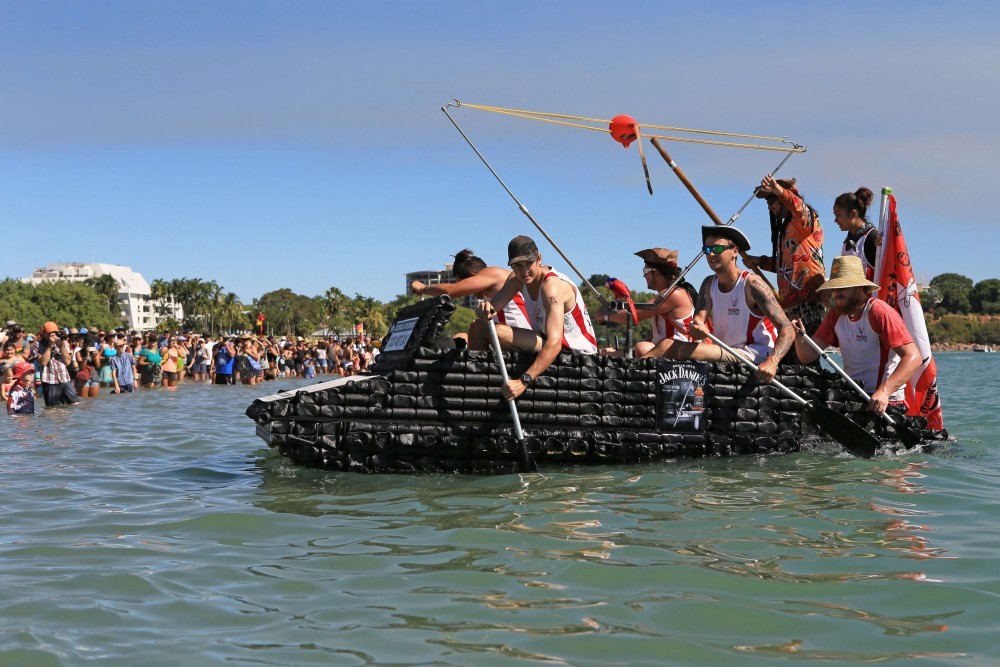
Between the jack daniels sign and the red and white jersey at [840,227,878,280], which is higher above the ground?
the red and white jersey at [840,227,878,280]

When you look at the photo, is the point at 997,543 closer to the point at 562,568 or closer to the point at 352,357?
the point at 562,568

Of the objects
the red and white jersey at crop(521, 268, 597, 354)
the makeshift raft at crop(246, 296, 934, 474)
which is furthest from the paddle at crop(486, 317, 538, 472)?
the red and white jersey at crop(521, 268, 597, 354)

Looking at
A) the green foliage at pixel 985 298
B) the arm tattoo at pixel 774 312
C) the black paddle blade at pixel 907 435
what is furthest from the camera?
the green foliage at pixel 985 298

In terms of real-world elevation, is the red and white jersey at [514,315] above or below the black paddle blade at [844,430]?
above

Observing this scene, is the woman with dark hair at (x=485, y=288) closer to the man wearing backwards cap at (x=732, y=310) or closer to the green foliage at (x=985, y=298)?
the man wearing backwards cap at (x=732, y=310)

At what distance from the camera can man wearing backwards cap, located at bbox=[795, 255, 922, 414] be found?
7.82 metres

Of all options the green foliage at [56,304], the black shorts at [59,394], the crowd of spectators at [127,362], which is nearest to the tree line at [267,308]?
the green foliage at [56,304]

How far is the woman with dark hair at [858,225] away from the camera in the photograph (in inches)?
352

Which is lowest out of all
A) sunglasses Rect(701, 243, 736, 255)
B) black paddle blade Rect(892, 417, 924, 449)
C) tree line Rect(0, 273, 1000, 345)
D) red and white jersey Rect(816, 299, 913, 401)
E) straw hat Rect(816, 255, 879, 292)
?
black paddle blade Rect(892, 417, 924, 449)

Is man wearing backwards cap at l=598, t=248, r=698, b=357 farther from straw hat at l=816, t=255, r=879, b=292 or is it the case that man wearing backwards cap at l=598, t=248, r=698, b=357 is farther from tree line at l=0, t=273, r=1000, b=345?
tree line at l=0, t=273, r=1000, b=345

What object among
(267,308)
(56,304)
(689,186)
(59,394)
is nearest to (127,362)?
(59,394)

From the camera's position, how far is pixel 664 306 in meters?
8.67

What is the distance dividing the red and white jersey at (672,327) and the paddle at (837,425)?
0.92 m

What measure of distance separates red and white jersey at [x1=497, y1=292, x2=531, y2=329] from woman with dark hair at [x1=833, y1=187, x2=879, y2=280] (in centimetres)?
321
